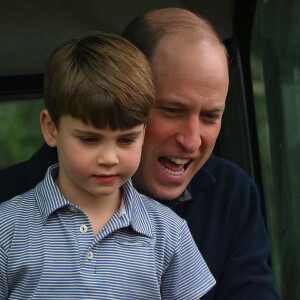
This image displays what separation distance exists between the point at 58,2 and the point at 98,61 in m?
1.37

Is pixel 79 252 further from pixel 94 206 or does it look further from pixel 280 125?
pixel 280 125

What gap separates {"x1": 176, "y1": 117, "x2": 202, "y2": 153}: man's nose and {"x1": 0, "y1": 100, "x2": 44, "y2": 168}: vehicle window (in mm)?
1296

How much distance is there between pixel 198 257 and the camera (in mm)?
2689

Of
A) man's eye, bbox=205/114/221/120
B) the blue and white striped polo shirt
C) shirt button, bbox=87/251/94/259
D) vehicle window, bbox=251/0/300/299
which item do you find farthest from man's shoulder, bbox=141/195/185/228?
vehicle window, bbox=251/0/300/299

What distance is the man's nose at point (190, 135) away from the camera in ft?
9.41

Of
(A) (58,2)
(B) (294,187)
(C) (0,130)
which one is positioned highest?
(A) (58,2)

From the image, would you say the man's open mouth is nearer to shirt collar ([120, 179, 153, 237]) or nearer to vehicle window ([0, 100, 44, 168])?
shirt collar ([120, 179, 153, 237])

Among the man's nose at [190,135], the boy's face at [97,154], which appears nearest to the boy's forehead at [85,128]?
the boy's face at [97,154]

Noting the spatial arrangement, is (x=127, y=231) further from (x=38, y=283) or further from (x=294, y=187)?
(x=294, y=187)

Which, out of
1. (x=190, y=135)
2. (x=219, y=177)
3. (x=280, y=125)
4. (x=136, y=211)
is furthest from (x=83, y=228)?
(x=280, y=125)

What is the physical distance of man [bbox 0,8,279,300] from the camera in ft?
9.51

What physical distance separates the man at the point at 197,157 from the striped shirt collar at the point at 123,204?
13.1 inches

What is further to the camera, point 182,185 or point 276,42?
point 276,42

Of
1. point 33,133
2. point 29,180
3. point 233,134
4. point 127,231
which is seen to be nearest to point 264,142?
point 233,134
